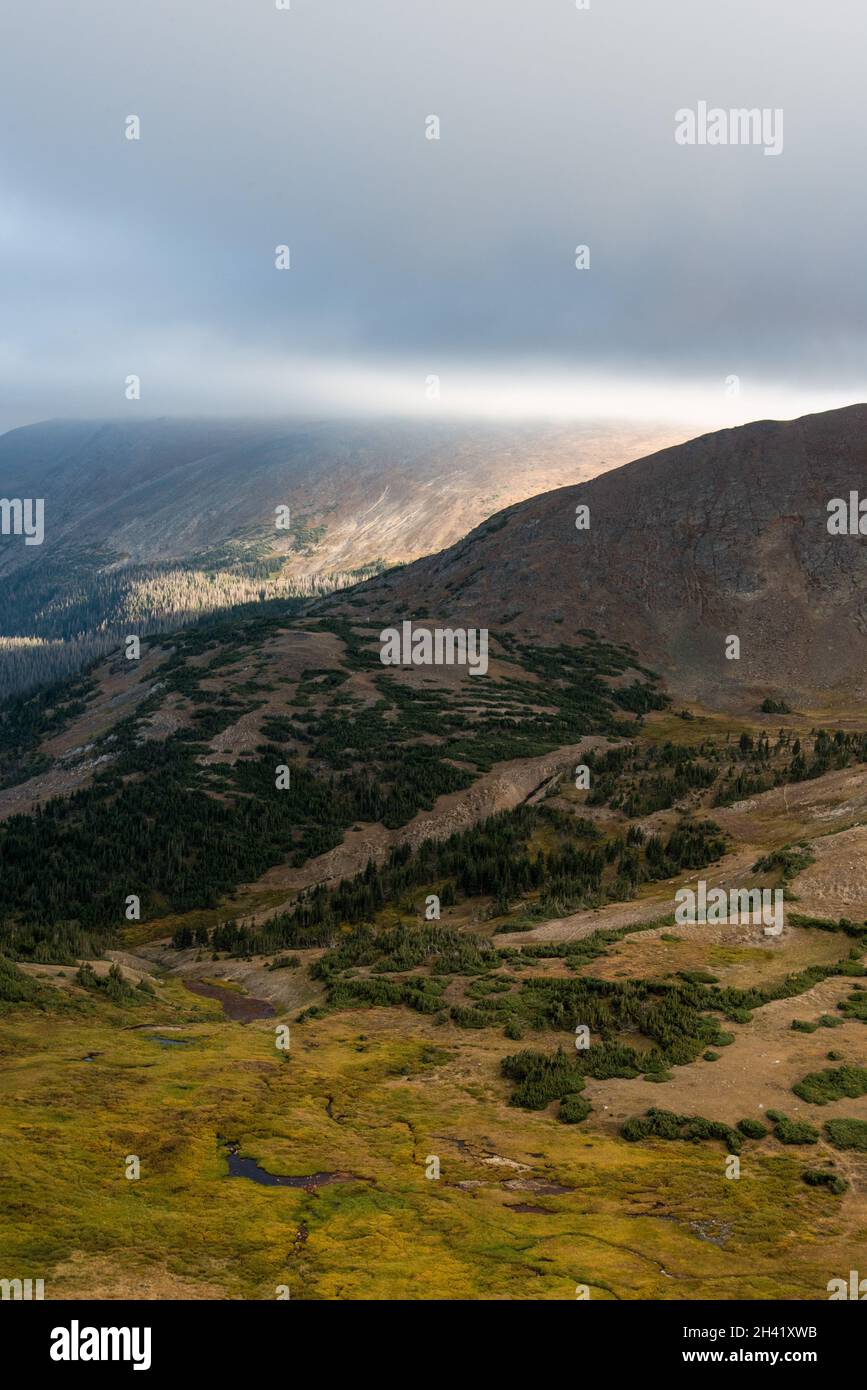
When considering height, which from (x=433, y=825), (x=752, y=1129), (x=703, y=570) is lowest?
(x=752, y=1129)

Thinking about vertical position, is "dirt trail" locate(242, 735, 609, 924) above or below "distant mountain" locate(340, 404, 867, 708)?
below

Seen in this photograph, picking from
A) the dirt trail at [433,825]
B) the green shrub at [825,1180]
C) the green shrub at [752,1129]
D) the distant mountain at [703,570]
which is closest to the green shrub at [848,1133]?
the green shrub at [752,1129]

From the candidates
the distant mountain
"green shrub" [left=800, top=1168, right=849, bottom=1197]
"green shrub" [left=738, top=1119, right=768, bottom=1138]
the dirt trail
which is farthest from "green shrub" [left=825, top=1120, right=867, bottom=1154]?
the distant mountain

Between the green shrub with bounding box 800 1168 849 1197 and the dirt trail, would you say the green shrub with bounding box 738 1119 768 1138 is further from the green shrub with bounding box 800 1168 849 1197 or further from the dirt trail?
the dirt trail

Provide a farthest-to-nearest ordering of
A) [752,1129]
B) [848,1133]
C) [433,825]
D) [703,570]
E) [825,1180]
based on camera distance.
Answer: [703,570] < [433,825] < [752,1129] < [848,1133] < [825,1180]

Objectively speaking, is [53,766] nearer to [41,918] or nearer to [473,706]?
[41,918]

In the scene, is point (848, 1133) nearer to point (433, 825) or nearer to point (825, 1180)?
point (825, 1180)

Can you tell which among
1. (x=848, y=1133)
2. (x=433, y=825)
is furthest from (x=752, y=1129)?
(x=433, y=825)

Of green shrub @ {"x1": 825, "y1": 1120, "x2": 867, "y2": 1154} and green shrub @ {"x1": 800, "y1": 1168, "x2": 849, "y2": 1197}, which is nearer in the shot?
green shrub @ {"x1": 800, "y1": 1168, "x2": 849, "y2": 1197}

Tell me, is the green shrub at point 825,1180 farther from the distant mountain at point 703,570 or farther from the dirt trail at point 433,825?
the distant mountain at point 703,570
